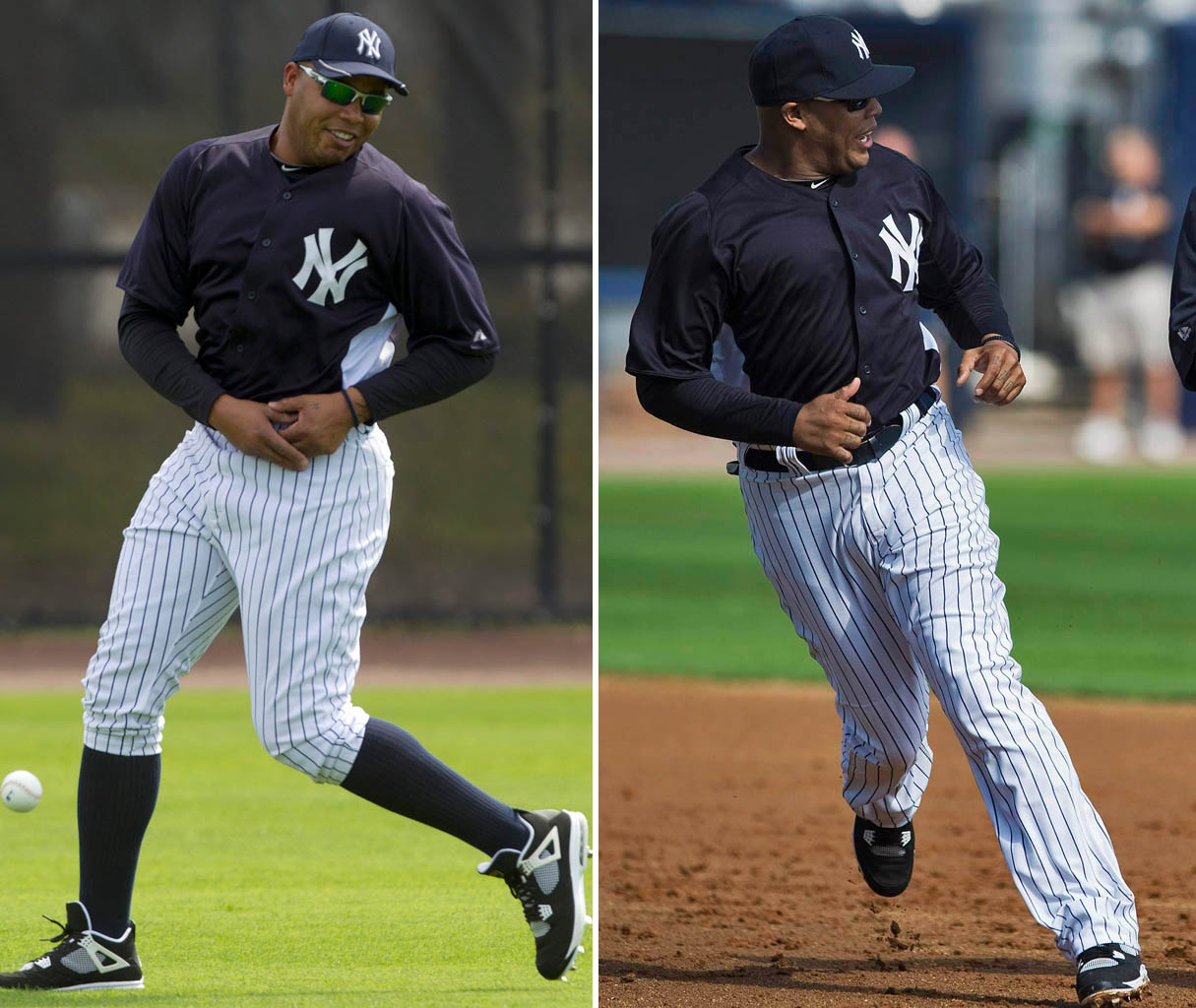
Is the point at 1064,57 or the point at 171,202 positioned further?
the point at 1064,57

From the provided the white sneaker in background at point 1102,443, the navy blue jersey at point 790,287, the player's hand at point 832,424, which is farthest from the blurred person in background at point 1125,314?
the player's hand at point 832,424

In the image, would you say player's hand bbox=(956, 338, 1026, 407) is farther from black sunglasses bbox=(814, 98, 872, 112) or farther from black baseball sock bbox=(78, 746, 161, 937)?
black baseball sock bbox=(78, 746, 161, 937)

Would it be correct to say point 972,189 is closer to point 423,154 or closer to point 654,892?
point 423,154

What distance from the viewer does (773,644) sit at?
9.98 m

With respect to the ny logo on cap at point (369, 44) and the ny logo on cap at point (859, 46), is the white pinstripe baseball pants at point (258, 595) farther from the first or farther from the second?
the ny logo on cap at point (859, 46)

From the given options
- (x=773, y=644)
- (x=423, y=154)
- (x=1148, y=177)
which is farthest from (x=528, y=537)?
(x=1148, y=177)

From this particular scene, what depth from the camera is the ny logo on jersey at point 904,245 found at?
3.73m

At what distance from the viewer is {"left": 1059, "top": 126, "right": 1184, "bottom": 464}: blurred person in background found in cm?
1912

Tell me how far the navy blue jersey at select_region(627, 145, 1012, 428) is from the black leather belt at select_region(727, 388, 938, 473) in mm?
28

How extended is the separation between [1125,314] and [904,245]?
16.6 metres

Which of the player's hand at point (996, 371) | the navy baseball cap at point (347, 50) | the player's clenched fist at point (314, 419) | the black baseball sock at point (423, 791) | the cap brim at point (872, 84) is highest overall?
the navy baseball cap at point (347, 50)

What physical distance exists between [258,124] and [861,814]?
21.5 feet

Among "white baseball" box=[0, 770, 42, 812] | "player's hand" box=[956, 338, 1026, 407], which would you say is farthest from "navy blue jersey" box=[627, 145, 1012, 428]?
"white baseball" box=[0, 770, 42, 812]

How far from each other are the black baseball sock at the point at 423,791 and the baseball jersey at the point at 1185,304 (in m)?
1.62
